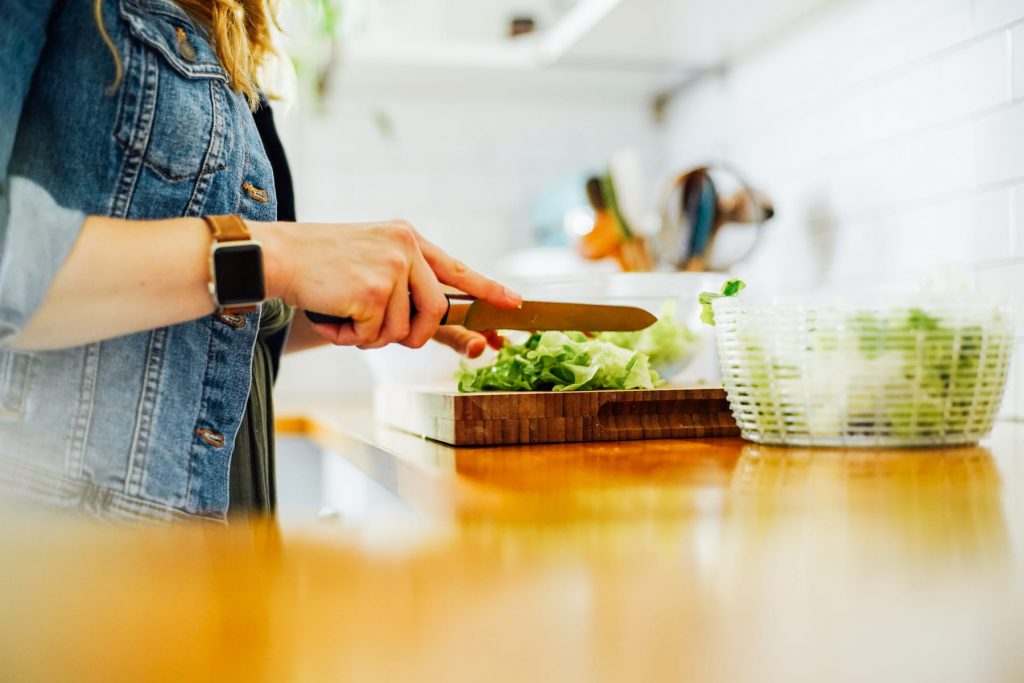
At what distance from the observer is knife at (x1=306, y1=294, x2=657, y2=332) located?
0.94 metres

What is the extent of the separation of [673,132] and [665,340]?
4.12 feet

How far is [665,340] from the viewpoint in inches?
50.2

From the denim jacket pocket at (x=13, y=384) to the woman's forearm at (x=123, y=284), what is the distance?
0.12ft

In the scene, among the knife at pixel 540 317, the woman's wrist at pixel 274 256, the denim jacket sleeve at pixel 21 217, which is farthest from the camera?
the knife at pixel 540 317

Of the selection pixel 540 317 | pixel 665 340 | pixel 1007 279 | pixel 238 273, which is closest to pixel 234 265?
pixel 238 273

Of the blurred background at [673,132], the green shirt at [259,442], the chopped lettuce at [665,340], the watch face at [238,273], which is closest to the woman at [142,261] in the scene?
the watch face at [238,273]

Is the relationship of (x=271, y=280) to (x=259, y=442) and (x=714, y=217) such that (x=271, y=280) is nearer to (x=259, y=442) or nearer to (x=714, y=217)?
(x=259, y=442)

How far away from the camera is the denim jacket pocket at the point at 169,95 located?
0.74 m

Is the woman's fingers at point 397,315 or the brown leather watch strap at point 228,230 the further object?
the woman's fingers at point 397,315

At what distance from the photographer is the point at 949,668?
1.12ft

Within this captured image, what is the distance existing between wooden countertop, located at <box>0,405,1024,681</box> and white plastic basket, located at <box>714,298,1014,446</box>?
0.79 feet

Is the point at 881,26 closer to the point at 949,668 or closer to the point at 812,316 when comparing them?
the point at 812,316

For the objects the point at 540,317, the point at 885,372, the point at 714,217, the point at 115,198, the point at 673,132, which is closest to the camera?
the point at 115,198

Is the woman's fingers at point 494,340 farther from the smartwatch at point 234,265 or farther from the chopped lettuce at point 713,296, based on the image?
the smartwatch at point 234,265
